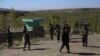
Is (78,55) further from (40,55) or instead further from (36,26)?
(36,26)

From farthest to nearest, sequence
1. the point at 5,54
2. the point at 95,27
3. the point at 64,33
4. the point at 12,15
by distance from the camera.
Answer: the point at 12,15 → the point at 95,27 → the point at 5,54 → the point at 64,33

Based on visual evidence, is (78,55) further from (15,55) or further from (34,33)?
(34,33)

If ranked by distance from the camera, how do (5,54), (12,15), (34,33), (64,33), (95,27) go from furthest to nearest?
(12,15), (95,27), (34,33), (5,54), (64,33)

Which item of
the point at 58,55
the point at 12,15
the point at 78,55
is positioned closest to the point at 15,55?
→ the point at 58,55

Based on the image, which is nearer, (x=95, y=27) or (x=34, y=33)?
(x=34, y=33)

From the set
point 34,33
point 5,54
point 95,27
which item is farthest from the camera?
point 95,27

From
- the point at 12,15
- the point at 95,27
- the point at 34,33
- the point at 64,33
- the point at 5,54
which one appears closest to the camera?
the point at 64,33

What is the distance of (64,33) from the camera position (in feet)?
60.4

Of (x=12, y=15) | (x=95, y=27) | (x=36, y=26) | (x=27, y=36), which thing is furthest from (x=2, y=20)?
(x=27, y=36)

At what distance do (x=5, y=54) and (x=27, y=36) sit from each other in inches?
80.1

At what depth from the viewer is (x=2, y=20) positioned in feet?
195

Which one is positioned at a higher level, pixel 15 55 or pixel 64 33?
pixel 64 33

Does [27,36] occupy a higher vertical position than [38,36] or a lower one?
higher

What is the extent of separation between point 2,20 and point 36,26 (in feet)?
73.9
